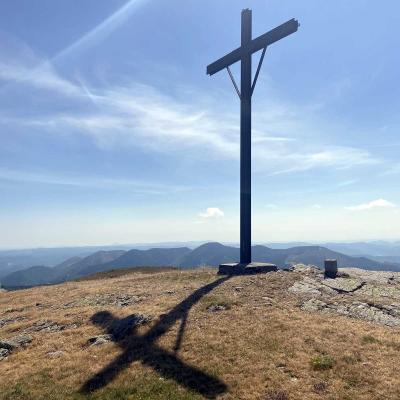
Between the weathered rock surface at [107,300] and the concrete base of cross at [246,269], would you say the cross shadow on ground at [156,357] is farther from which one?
the concrete base of cross at [246,269]

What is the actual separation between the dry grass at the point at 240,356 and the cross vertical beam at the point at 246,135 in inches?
259

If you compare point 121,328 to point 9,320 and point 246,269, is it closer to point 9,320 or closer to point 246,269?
point 9,320

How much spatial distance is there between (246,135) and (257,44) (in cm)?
644

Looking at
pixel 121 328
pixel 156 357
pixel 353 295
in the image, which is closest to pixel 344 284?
pixel 353 295

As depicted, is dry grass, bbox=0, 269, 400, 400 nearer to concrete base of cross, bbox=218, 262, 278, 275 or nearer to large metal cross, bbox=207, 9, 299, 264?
concrete base of cross, bbox=218, 262, 278, 275

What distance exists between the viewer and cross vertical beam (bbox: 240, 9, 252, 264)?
2842 centimetres

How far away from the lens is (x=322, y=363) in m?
13.5

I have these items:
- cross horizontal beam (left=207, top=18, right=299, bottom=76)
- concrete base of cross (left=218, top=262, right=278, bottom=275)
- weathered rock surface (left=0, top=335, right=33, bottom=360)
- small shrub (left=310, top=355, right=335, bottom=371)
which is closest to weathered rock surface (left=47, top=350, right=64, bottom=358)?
weathered rock surface (left=0, top=335, right=33, bottom=360)

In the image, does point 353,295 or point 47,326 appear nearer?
point 47,326

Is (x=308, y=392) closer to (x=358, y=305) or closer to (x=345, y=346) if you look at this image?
(x=345, y=346)

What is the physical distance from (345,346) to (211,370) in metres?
5.43

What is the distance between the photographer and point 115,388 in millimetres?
13539

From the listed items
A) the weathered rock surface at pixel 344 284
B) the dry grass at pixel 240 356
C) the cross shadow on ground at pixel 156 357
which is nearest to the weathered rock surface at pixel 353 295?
the weathered rock surface at pixel 344 284

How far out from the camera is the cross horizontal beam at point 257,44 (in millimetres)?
24812
